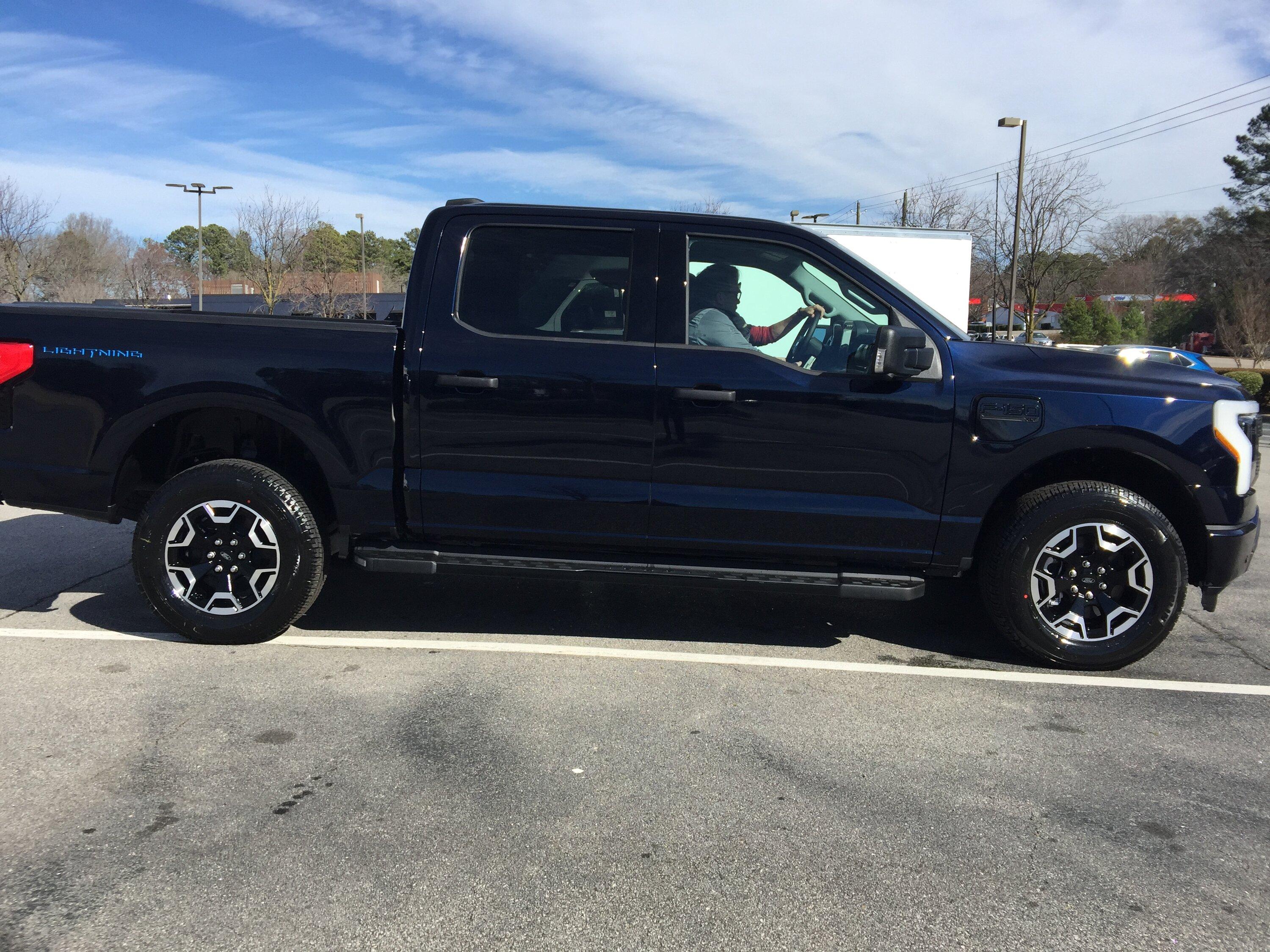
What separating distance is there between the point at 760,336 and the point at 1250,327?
28793 millimetres

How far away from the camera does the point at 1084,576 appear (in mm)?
4332

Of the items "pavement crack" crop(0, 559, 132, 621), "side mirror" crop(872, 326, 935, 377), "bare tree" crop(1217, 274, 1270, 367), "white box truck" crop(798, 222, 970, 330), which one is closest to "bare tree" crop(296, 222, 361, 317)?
"white box truck" crop(798, 222, 970, 330)

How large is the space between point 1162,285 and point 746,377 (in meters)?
76.7

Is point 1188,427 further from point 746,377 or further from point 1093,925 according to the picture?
point 1093,925

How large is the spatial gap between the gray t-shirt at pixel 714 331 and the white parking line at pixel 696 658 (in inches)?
57.9

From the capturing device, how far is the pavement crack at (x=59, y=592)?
197 inches

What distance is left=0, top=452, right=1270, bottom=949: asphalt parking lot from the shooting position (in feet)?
8.15

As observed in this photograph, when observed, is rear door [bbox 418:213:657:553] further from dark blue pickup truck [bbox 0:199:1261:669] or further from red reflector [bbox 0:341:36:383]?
red reflector [bbox 0:341:36:383]

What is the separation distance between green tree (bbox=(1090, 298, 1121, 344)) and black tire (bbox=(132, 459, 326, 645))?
151 feet

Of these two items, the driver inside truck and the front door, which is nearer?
the front door

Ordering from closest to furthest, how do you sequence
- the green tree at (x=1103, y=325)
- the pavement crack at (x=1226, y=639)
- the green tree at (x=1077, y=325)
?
the pavement crack at (x=1226, y=639) → the green tree at (x=1077, y=325) → the green tree at (x=1103, y=325)

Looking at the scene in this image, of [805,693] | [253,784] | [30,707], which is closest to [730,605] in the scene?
[805,693]

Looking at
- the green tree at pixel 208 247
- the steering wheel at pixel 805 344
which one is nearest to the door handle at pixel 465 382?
the steering wheel at pixel 805 344

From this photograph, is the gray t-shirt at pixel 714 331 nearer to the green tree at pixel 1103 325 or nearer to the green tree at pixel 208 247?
the green tree at pixel 1103 325
